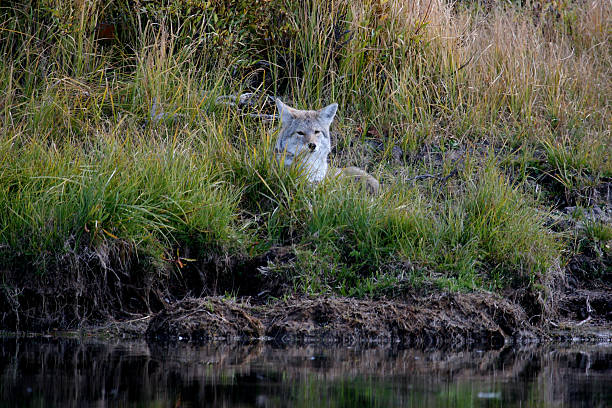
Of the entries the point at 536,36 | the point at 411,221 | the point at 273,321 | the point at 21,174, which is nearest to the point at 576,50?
the point at 536,36

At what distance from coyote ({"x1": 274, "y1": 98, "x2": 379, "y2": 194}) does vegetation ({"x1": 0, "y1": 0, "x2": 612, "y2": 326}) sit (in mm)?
254

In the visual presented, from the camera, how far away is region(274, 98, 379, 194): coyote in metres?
7.20

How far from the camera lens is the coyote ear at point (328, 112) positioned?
→ 7992mm

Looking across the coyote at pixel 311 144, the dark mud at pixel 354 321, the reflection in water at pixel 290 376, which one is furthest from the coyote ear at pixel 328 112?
the reflection in water at pixel 290 376

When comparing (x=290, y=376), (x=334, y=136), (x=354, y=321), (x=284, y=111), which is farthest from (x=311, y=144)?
(x=290, y=376)

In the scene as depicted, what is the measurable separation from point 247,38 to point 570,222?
432cm

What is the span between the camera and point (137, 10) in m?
8.72

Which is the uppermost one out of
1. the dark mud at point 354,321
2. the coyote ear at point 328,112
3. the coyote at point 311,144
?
the coyote ear at point 328,112

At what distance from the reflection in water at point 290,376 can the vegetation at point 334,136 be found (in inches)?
39.1

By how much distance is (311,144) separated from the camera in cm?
748

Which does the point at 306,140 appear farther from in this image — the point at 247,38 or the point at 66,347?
the point at 66,347

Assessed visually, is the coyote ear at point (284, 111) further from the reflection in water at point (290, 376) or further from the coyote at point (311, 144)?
the reflection in water at point (290, 376)

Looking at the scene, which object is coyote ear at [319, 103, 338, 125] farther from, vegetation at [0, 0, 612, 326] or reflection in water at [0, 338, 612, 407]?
reflection in water at [0, 338, 612, 407]

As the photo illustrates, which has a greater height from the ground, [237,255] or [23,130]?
[23,130]
